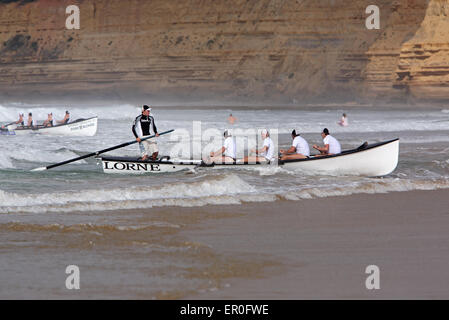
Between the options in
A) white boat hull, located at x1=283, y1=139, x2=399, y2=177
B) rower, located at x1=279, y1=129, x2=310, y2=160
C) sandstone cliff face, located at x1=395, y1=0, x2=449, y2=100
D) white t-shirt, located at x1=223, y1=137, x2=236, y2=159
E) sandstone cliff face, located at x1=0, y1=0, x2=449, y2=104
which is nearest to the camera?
white boat hull, located at x1=283, y1=139, x2=399, y2=177

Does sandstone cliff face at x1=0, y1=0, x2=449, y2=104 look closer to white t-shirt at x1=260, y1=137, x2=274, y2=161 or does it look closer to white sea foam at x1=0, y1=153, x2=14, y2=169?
white sea foam at x1=0, y1=153, x2=14, y2=169

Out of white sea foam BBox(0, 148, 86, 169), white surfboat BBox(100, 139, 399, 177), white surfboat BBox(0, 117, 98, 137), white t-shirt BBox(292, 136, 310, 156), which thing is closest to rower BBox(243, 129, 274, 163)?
white surfboat BBox(100, 139, 399, 177)

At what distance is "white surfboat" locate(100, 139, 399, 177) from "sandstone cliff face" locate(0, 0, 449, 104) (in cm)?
4296

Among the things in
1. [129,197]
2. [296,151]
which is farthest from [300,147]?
[129,197]

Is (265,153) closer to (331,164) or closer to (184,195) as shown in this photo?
(331,164)

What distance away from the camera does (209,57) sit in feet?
236

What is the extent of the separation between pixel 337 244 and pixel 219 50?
63411mm

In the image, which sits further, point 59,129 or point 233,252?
point 59,129

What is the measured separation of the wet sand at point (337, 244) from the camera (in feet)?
24.0

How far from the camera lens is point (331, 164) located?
54.2 ft

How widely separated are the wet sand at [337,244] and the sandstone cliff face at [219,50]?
1868 inches

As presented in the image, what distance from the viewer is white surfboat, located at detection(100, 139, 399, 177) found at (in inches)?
640

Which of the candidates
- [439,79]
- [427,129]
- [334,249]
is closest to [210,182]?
[334,249]

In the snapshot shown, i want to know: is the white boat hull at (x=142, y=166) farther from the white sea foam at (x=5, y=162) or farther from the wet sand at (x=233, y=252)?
the wet sand at (x=233, y=252)
